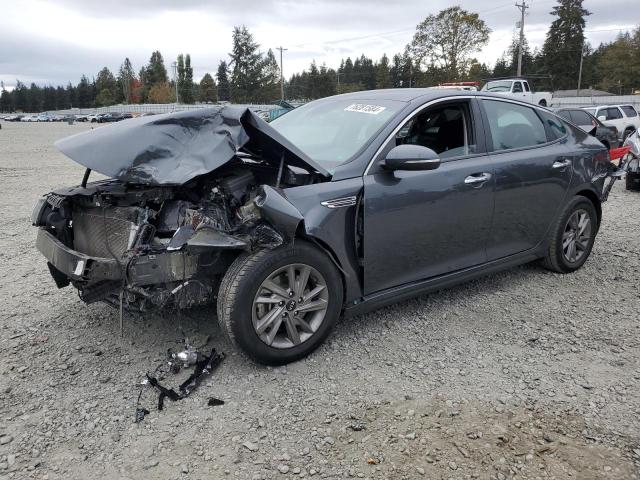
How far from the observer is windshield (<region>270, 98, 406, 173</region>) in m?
3.56

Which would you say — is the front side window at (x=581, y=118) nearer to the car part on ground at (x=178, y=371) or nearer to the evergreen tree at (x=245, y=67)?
the car part on ground at (x=178, y=371)

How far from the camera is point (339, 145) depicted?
3.65m

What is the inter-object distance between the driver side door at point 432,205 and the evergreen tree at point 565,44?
84.3 meters

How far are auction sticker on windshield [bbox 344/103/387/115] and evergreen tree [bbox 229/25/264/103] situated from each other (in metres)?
81.2

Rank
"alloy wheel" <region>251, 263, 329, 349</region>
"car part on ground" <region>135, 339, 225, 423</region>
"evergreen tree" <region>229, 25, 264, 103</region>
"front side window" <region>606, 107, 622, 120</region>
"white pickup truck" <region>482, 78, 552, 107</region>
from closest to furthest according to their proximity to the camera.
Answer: "car part on ground" <region>135, 339, 225, 423</region>, "alloy wheel" <region>251, 263, 329, 349</region>, "front side window" <region>606, 107, 622, 120</region>, "white pickup truck" <region>482, 78, 552, 107</region>, "evergreen tree" <region>229, 25, 264, 103</region>

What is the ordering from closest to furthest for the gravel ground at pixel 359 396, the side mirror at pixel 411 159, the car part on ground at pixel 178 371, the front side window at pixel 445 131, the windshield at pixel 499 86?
1. the gravel ground at pixel 359 396
2. the car part on ground at pixel 178 371
3. the side mirror at pixel 411 159
4. the front side window at pixel 445 131
5. the windshield at pixel 499 86

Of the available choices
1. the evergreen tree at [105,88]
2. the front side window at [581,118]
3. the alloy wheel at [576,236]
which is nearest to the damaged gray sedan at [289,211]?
the alloy wheel at [576,236]

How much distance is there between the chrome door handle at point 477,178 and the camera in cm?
381

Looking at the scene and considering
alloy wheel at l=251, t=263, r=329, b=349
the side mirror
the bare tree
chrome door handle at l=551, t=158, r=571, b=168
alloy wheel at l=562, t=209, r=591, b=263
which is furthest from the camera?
the bare tree

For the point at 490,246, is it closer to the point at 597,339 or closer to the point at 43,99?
the point at 597,339

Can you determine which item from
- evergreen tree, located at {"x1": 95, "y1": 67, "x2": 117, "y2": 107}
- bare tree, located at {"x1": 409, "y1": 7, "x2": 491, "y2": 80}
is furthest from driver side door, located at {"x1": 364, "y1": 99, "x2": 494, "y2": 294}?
evergreen tree, located at {"x1": 95, "y1": 67, "x2": 117, "y2": 107}

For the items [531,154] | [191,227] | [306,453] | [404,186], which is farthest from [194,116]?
[531,154]

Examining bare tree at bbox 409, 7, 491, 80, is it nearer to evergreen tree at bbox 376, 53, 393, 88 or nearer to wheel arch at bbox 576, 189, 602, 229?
evergreen tree at bbox 376, 53, 393, 88

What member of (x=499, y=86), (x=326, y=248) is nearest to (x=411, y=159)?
(x=326, y=248)
